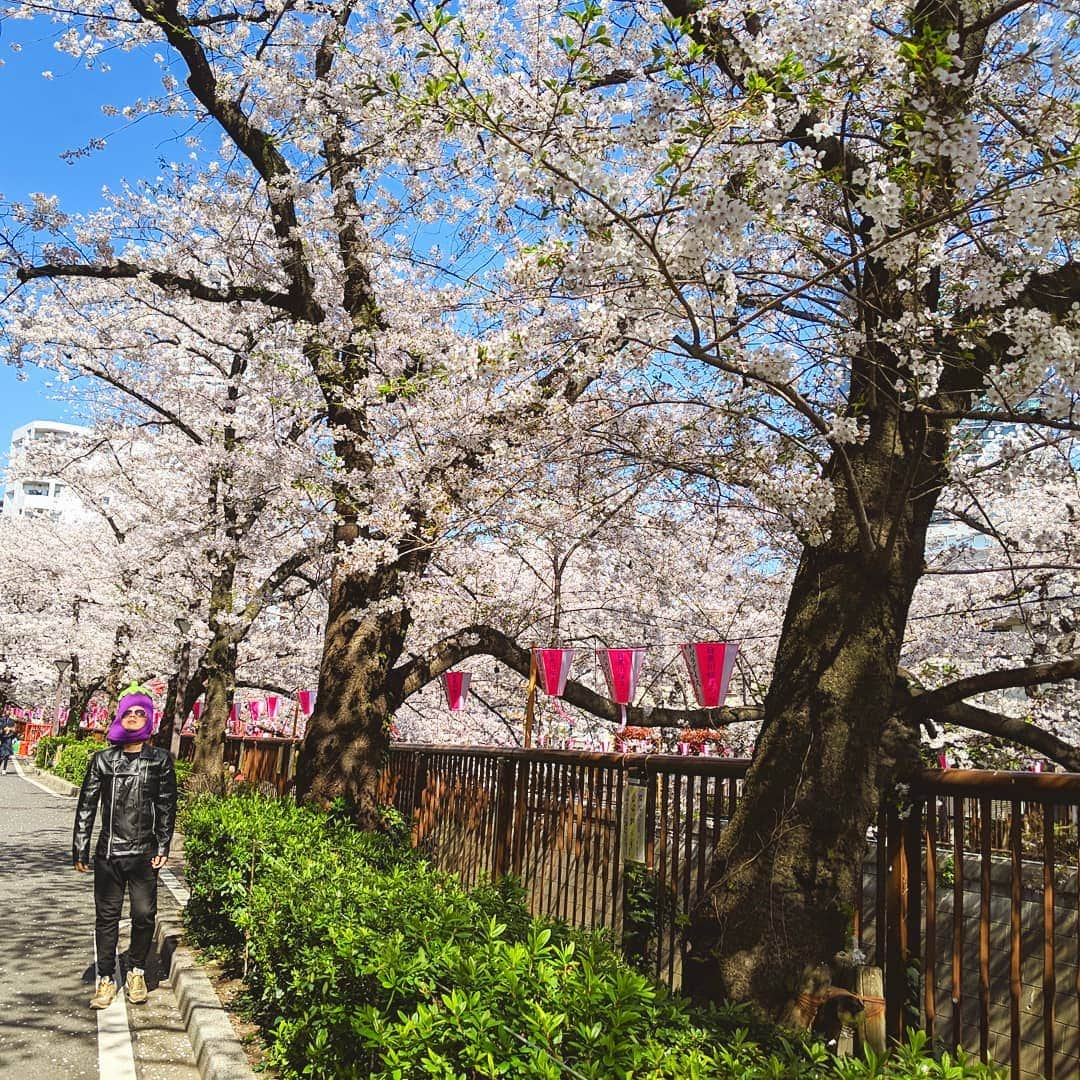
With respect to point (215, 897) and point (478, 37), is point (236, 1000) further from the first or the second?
point (478, 37)

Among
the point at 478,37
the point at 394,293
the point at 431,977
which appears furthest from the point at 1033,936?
the point at 394,293

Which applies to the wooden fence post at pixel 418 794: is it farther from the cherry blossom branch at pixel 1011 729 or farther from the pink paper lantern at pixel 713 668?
the cherry blossom branch at pixel 1011 729

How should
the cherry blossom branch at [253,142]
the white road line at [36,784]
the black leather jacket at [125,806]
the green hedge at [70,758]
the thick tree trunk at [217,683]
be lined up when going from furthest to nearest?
the white road line at [36,784], the green hedge at [70,758], the thick tree trunk at [217,683], the cherry blossom branch at [253,142], the black leather jacket at [125,806]

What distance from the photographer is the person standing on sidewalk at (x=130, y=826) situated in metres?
6.35

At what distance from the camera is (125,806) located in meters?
6.51

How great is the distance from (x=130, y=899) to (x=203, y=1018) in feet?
4.38

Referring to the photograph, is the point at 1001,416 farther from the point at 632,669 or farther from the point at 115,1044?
the point at 632,669

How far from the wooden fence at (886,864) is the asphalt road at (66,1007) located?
2.47 meters

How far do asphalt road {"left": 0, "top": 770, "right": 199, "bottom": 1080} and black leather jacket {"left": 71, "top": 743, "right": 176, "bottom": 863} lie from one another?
2.89 feet

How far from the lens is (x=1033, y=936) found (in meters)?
6.33

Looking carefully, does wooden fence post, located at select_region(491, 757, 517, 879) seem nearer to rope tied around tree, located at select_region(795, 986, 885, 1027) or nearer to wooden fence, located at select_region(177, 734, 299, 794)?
rope tied around tree, located at select_region(795, 986, 885, 1027)

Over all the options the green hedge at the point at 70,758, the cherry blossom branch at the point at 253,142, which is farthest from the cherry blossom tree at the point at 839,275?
the green hedge at the point at 70,758

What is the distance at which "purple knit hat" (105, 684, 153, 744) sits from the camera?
6617 mm

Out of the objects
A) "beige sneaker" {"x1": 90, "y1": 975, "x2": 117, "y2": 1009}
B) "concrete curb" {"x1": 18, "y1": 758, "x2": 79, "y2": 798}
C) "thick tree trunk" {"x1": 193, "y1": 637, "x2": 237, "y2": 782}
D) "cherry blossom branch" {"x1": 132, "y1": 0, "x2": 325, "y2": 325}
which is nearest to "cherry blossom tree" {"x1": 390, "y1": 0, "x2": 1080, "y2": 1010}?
"beige sneaker" {"x1": 90, "y1": 975, "x2": 117, "y2": 1009}
